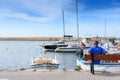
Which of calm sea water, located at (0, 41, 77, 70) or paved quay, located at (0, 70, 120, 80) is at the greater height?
paved quay, located at (0, 70, 120, 80)

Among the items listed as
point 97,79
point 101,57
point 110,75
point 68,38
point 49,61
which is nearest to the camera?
point 97,79

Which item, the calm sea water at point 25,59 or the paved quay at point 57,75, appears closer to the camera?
the paved quay at point 57,75

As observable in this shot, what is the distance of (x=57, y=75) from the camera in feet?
43.0

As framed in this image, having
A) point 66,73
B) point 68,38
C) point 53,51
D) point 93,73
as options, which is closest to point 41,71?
point 66,73

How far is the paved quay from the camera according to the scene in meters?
12.4

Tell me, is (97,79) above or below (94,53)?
below

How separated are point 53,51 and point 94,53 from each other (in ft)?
170

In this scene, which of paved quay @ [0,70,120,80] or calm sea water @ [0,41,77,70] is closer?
paved quay @ [0,70,120,80]

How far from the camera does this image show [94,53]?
1442cm

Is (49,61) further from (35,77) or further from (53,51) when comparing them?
(53,51)

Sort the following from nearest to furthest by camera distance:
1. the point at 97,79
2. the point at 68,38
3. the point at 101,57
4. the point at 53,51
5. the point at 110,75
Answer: the point at 97,79 → the point at 110,75 → the point at 101,57 → the point at 53,51 → the point at 68,38

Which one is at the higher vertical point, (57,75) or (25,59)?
(57,75)

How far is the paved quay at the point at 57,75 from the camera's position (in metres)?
12.4

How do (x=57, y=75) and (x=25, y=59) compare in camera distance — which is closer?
(x=57, y=75)
